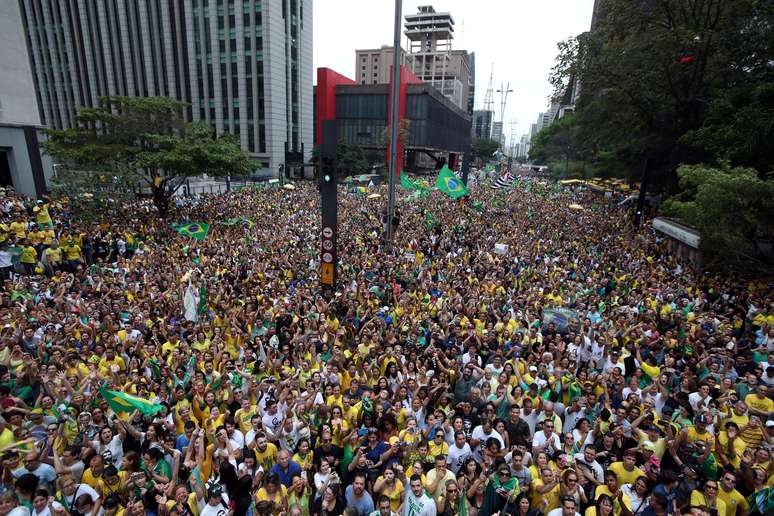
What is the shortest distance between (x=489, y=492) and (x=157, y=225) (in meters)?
21.2

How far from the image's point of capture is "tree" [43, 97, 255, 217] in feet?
76.1

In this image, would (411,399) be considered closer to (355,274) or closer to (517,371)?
(517,371)

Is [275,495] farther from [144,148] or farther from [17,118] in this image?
[17,118]

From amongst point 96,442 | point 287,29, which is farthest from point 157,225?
point 287,29

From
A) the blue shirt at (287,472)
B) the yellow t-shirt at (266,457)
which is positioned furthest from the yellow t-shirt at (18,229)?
the blue shirt at (287,472)

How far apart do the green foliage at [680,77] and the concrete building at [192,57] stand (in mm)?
44691

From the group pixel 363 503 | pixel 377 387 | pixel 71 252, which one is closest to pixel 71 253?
pixel 71 252

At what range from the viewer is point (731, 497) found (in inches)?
185

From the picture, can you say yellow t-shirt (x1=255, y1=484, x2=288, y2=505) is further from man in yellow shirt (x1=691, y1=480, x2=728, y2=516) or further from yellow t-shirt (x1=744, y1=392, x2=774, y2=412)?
yellow t-shirt (x1=744, y1=392, x2=774, y2=412)

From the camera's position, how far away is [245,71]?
57750mm

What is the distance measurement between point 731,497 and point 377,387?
461cm

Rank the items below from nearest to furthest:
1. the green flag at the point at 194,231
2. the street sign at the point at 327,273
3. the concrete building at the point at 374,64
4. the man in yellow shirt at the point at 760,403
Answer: the man in yellow shirt at the point at 760,403 → the street sign at the point at 327,273 → the green flag at the point at 194,231 → the concrete building at the point at 374,64

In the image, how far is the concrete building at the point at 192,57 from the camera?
56.6 meters

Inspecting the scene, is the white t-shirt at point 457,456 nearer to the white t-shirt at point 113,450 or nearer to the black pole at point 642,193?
the white t-shirt at point 113,450
